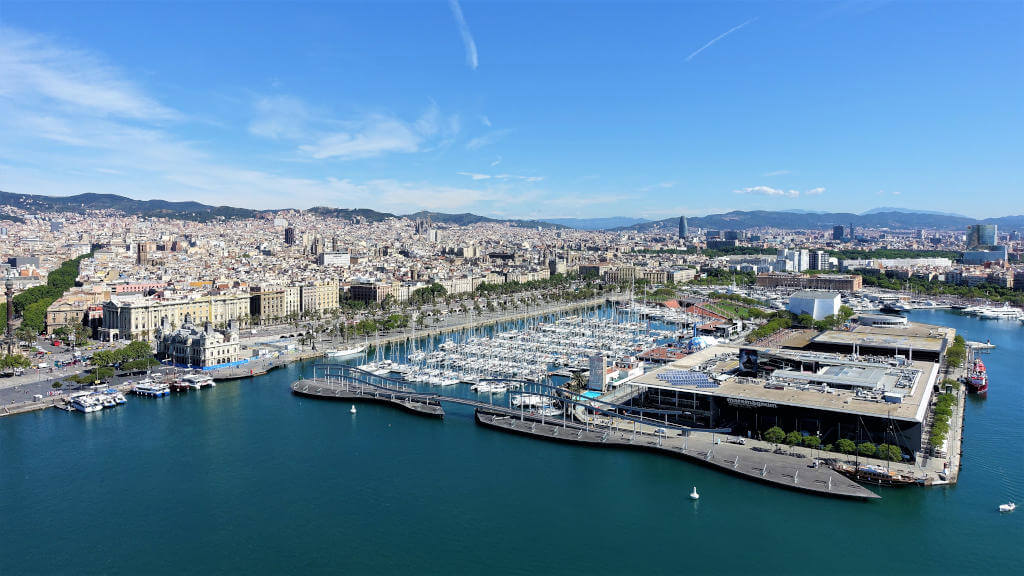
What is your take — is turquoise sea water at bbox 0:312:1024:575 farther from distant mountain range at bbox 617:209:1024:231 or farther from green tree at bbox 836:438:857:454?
distant mountain range at bbox 617:209:1024:231

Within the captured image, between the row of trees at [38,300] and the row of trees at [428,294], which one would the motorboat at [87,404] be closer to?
the row of trees at [38,300]

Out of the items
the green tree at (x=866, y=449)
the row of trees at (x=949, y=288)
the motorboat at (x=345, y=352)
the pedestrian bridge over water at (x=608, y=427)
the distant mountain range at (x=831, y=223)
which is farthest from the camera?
the distant mountain range at (x=831, y=223)

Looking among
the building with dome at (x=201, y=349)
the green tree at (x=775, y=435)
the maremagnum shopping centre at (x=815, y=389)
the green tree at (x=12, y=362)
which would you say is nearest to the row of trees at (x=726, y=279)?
the maremagnum shopping centre at (x=815, y=389)

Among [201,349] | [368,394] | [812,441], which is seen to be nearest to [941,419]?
[812,441]

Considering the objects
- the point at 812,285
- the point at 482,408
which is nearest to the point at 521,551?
the point at 482,408

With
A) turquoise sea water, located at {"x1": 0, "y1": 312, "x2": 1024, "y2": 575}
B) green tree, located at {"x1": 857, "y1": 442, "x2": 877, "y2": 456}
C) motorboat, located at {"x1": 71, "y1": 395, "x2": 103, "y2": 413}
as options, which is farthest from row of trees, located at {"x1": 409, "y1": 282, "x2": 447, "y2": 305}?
green tree, located at {"x1": 857, "y1": 442, "x2": 877, "y2": 456}

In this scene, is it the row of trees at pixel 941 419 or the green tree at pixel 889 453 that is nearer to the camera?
the green tree at pixel 889 453

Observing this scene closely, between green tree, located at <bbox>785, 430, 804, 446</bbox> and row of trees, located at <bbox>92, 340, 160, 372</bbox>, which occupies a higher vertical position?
row of trees, located at <bbox>92, 340, 160, 372</bbox>

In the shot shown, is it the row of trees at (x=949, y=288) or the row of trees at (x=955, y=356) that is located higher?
the row of trees at (x=949, y=288)
